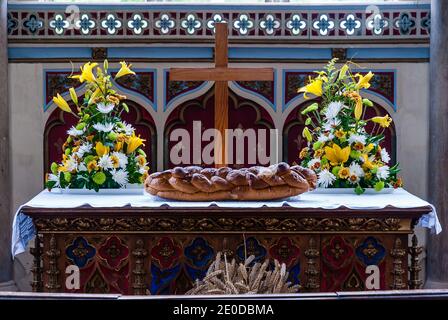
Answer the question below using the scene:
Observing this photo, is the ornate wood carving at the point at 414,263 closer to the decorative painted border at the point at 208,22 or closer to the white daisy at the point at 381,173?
the white daisy at the point at 381,173

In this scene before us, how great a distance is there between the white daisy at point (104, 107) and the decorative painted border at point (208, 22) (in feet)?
6.34

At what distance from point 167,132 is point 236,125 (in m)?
0.60

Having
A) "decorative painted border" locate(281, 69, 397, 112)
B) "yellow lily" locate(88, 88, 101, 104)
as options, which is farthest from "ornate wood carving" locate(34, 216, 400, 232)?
"decorative painted border" locate(281, 69, 397, 112)

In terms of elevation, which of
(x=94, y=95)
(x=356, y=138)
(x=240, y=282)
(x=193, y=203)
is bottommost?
(x=240, y=282)

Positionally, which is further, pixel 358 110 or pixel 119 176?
pixel 358 110

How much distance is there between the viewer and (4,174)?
22.8ft

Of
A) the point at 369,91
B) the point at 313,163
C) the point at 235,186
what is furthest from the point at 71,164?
the point at 369,91

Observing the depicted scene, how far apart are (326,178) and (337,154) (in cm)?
17

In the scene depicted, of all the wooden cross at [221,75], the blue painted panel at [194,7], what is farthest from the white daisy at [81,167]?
the blue painted panel at [194,7]

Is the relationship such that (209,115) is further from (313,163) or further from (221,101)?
(313,163)

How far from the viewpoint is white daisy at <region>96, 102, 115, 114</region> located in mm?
5449

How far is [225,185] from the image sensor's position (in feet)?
15.8
